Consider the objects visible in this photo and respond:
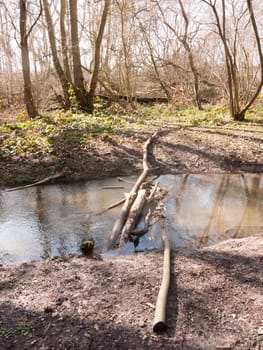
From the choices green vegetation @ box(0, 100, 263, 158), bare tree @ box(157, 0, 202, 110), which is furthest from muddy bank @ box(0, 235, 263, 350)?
bare tree @ box(157, 0, 202, 110)

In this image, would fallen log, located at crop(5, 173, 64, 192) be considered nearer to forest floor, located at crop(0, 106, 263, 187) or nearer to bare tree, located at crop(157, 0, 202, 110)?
forest floor, located at crop(0, 106, 263, 187)

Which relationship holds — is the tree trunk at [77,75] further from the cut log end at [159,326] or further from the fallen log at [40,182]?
the cut log end at [159,326]

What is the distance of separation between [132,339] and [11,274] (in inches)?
79.7

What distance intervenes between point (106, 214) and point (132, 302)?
3007 millimetres

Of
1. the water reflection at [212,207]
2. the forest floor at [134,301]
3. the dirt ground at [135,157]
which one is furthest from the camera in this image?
the dirt ground at [135,157]

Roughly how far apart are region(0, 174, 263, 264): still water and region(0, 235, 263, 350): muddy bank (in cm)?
69

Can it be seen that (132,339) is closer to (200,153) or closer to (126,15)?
(200,153)

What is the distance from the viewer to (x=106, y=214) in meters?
6.62

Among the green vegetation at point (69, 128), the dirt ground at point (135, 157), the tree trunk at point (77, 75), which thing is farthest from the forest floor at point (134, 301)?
the tree trunk at point (77, 75)

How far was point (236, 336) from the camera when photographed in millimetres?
3188

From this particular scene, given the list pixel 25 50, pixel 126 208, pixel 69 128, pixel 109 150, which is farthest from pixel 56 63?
pixel 126 208

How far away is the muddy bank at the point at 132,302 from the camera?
317 cm

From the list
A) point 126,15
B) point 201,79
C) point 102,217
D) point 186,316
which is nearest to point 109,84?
point 126,15

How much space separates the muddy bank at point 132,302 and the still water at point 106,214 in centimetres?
69
